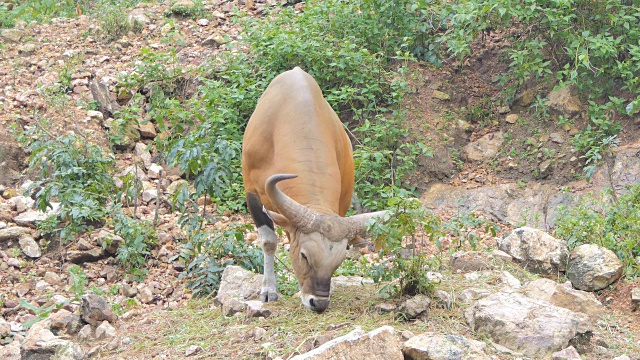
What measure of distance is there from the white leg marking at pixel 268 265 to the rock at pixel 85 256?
200 centimetres

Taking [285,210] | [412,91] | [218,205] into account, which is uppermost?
[285,210]

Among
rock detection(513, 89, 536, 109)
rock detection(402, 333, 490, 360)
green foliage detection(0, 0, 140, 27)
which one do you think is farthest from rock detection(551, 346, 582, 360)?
green foliage detection(0, 0, 140, 27)

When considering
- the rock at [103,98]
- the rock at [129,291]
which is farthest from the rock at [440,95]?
the rock at [129,291]

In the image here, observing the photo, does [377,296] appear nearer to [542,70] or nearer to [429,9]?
[542,70]

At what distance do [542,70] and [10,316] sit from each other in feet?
21.7

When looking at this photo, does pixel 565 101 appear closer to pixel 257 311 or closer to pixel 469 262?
pixel 469 262

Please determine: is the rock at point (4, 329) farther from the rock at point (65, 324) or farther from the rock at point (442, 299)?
the rock at point (442, 299)

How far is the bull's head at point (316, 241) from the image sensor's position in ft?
19.5

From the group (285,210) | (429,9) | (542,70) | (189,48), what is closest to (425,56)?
(429,9)

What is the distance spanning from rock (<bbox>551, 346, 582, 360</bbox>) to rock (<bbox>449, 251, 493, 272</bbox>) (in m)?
2.10

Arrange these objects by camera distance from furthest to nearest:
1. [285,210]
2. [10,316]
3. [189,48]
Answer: [189,48] → [10,316] → [285,210]

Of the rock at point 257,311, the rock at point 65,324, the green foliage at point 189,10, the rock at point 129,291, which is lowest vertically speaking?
the rock at point 129,291

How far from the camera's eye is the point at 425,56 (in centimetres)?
1135

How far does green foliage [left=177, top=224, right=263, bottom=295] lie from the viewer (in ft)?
24.2
